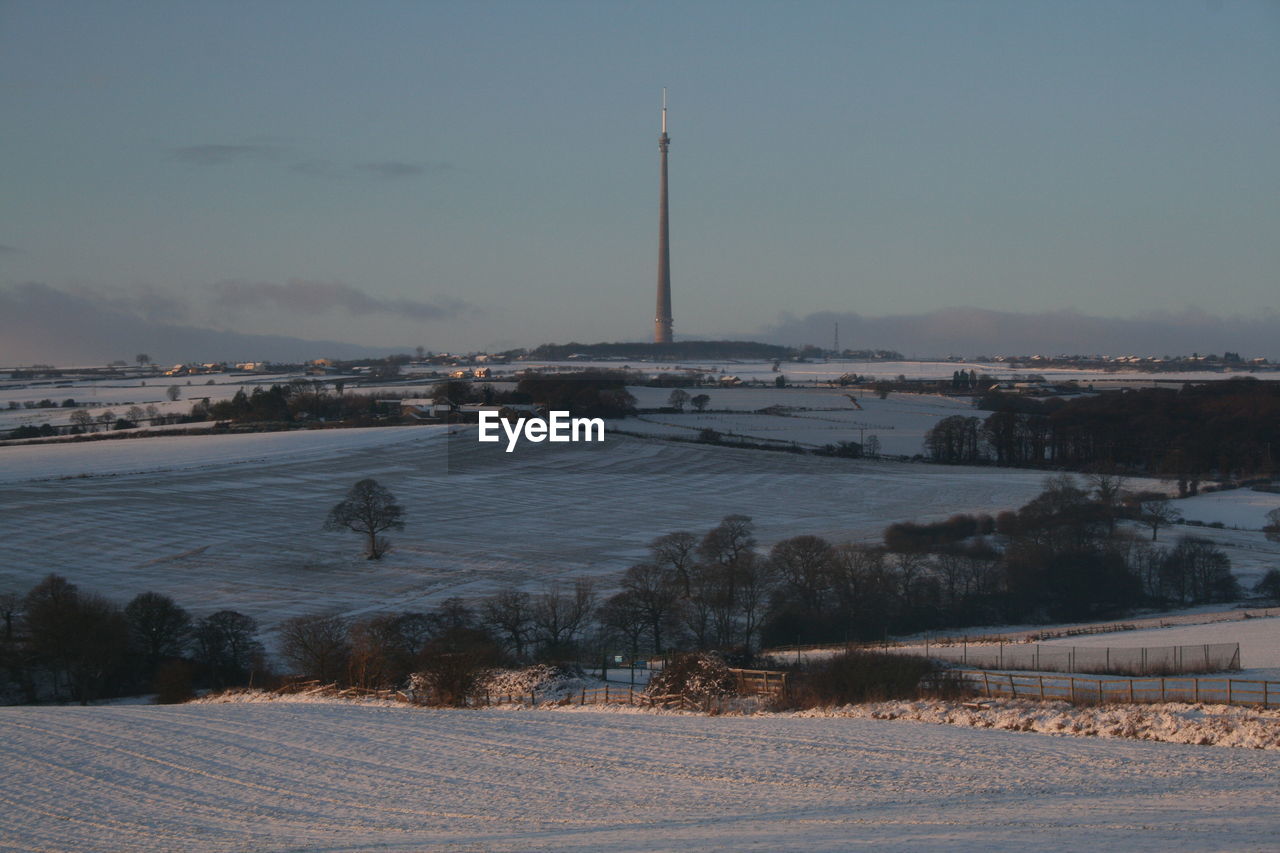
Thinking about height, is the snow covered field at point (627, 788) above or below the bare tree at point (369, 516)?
below

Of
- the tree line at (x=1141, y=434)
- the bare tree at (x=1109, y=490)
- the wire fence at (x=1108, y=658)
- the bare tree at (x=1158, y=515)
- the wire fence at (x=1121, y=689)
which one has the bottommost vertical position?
the wire fence at (x=1108, y=658)

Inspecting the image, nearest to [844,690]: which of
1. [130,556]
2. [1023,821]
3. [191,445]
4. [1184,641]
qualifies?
[1023,821]

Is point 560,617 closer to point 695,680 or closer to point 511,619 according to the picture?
point 511,619

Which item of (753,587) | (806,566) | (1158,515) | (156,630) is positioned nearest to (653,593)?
(753,587)

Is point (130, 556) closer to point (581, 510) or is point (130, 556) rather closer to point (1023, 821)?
point (581, 510)

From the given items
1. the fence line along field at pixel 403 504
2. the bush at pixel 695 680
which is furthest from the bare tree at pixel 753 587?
the bush at pixel 695 680

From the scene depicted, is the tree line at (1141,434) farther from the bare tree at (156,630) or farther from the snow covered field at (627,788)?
the bare tree at (156,630)

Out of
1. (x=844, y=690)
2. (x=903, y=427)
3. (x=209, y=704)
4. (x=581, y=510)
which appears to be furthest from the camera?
(x=903, y=427)
